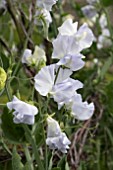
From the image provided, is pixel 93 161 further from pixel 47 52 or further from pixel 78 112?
pixel 78 112

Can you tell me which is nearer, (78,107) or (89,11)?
(78,107)

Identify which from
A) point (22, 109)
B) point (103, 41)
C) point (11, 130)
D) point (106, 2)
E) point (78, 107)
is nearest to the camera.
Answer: point (22, 109)

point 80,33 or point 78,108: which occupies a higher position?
point 80,33

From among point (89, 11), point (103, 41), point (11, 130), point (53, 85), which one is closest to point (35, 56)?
point (11, 130)

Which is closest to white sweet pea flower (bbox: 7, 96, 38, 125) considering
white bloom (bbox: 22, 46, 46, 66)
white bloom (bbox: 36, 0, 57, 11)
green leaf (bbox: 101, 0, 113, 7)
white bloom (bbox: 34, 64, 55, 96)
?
white bloom (bbox: 34, 64, 55, 96)

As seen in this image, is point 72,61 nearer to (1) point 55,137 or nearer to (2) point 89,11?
(1) point 55,137

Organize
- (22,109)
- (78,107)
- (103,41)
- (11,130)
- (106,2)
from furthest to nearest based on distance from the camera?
(103,41)
(106,2)
(11,130)
(78,107)
(22,109)

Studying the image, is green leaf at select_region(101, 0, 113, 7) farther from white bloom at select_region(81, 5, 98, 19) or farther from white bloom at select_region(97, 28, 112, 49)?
white bloom at select_region(97, 28, 112, 49)

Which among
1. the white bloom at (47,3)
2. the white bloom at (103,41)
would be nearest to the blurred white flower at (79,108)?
the white bloom at (47,3)

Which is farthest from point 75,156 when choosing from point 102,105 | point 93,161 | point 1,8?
point 1,8
